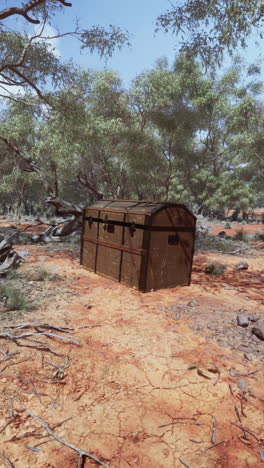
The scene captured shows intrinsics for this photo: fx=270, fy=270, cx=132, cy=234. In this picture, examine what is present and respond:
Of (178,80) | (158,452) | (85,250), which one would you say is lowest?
(158,452)

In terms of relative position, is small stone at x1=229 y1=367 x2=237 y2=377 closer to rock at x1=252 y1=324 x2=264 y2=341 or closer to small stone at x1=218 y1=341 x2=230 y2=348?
small stone at x1=218 y1=341 x2=230 y2=348

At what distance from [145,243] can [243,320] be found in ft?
6.78

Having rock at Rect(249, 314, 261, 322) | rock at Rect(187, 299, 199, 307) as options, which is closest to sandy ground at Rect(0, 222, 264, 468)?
rock at Rect(187, 299, 199, 307)

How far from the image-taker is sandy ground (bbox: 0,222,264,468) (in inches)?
73.0

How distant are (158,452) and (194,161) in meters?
18.3

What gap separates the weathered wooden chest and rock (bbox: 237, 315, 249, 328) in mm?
1806

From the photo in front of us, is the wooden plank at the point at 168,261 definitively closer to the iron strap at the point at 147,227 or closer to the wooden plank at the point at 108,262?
the iron strap at the point at 147,227

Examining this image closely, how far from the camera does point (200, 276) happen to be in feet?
22.8

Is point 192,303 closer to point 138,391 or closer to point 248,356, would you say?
point 248,356

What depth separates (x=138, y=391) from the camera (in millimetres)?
2439

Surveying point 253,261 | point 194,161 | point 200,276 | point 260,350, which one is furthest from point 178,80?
point 260,350

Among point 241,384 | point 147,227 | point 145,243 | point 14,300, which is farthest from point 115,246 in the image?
point 241,384

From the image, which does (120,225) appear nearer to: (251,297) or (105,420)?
(251,297)

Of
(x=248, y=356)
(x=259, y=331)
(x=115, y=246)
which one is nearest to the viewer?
(x=248, y=356)
